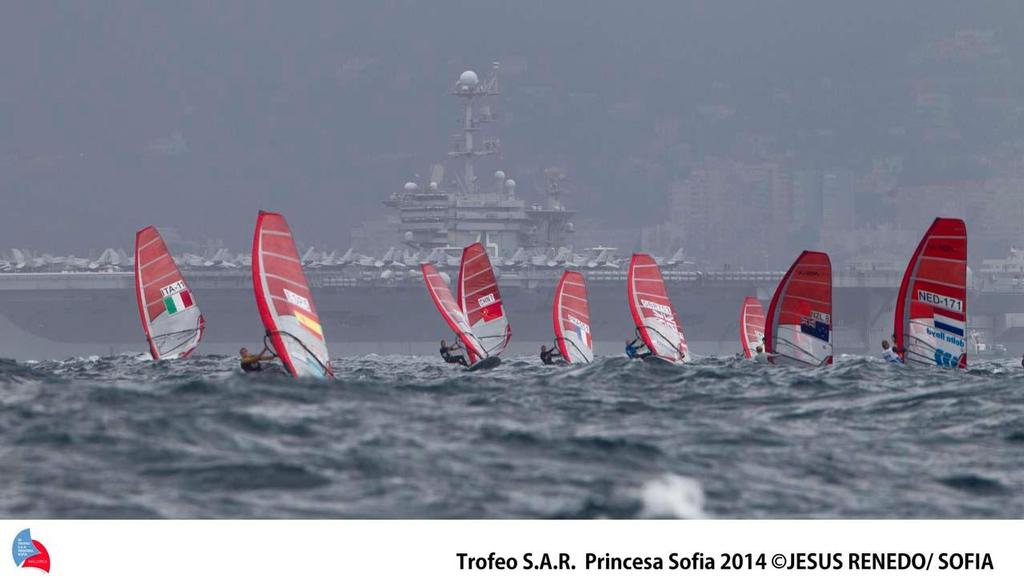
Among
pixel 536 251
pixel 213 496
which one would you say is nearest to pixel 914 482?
pixel 213 496

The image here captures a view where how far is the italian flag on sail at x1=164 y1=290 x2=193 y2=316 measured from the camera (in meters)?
39.1

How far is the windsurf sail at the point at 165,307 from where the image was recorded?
38781 millimetres

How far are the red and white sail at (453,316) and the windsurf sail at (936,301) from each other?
1041 centimetres

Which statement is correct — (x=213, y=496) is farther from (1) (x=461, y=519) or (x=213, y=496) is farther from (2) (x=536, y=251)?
(2) (x=536, y=251)

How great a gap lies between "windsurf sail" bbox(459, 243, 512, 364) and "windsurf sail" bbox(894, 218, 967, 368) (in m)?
12.9

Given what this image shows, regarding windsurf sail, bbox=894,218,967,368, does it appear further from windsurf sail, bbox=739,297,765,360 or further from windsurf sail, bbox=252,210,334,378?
windsurf sail, bbox=739,297,765,360

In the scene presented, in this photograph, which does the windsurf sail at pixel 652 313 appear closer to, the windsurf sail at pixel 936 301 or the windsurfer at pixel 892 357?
the windsurfer at pixel 892 357

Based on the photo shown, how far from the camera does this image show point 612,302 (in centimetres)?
10188

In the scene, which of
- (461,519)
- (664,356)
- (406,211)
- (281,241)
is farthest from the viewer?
(406,211)

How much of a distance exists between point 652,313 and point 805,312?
7.88 meters

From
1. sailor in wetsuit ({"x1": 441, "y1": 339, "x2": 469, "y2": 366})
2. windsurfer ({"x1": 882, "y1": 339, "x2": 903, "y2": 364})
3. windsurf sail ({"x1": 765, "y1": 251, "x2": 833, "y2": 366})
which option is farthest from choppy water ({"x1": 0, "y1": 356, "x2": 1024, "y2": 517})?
sailor in wetsuit ({"x1": 441, "y1": 339, "x2": 469, "y2": 366})

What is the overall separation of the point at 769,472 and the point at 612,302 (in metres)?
86.5
